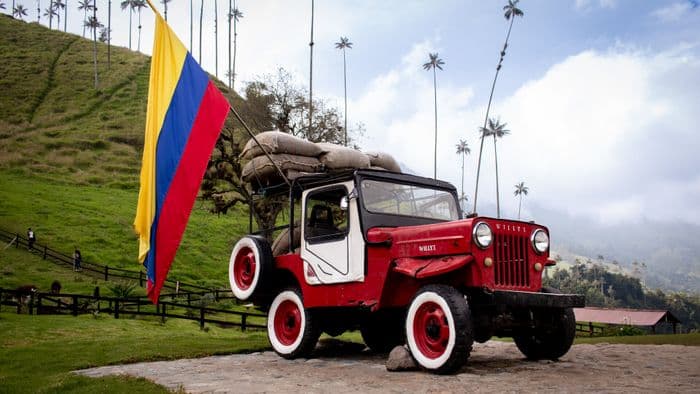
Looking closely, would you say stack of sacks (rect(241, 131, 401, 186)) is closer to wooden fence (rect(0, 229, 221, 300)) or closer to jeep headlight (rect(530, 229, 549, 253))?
jeep headlight (rect(530, 229, 549, 253))

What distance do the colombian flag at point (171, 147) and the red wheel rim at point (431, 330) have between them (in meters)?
3.95

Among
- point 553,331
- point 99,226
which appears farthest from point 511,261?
point 99,226

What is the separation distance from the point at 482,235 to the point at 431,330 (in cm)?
146

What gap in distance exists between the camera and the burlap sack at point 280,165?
11.8 m

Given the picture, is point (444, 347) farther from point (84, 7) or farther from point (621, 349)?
point (84, 7)

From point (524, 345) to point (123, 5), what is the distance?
394ft

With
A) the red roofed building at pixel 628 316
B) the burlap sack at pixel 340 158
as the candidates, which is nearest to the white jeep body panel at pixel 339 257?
the burlap sack at pixel 340 158

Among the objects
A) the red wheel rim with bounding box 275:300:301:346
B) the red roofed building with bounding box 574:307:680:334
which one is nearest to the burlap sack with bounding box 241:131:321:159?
the red wheel rim with bounding box 275:300:301:346

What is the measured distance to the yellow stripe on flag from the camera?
395 inches

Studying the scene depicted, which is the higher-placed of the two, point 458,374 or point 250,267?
point 250,267

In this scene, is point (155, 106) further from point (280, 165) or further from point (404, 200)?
point (404, 200)

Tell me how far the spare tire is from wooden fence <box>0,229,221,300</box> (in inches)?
808

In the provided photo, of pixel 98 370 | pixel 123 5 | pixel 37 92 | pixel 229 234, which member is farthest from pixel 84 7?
pixel 98 370

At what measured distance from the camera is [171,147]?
10188 mm
